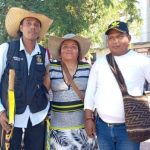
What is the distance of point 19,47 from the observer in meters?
4.44

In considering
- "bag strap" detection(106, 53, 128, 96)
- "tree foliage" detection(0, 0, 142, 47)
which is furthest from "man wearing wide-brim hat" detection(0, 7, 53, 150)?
"tree foliage" detection(0, 0, 142, 47)

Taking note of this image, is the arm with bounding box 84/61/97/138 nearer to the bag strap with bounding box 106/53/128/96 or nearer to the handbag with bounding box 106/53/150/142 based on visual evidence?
the bag strap with bounding box 106/53/128/96

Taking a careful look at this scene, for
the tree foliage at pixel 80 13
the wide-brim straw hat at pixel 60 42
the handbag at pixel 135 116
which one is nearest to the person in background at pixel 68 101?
the wide-brim straw hat at pixel 60 42

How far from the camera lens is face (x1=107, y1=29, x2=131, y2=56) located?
413 cm

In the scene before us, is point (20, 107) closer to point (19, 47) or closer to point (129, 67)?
point (19, 47)

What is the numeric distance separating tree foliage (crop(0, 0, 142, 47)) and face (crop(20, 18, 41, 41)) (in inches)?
98.2

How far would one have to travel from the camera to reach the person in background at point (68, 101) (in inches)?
179

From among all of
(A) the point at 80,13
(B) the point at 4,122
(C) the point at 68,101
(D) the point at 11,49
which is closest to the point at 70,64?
(C) the point at 68,101

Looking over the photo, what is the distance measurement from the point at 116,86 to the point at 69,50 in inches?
31.4

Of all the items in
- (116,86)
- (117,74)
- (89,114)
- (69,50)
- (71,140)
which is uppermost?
(69,50)

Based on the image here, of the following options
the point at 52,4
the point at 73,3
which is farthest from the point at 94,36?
the point at 52,4

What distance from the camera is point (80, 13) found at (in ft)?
28.7

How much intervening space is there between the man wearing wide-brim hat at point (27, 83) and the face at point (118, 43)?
83cm

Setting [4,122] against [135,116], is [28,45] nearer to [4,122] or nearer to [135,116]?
[4,122]
